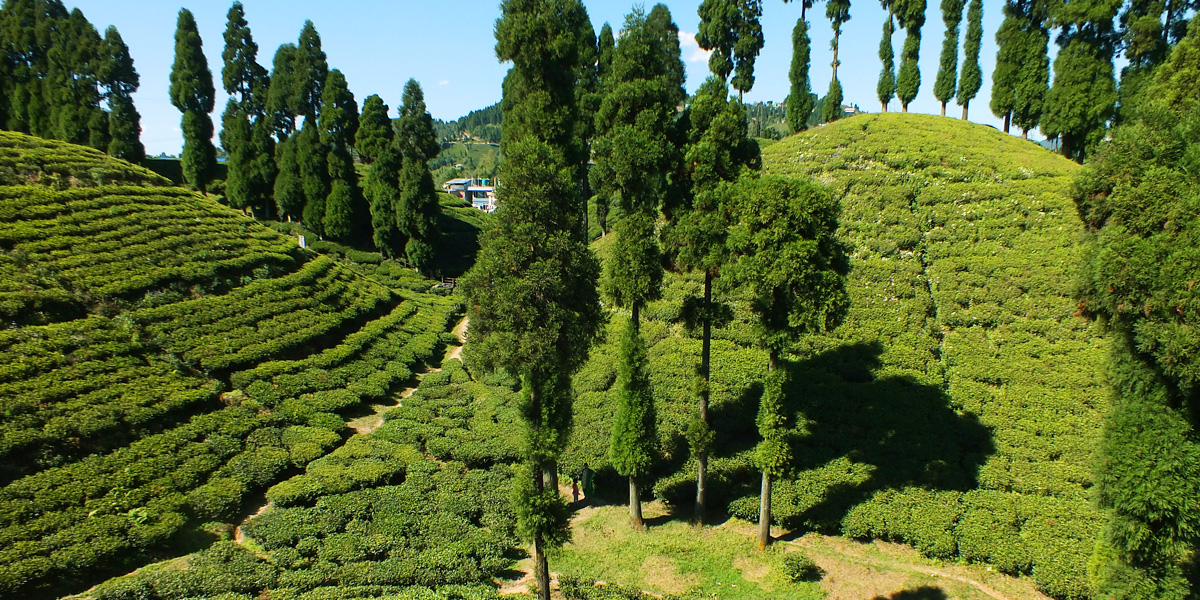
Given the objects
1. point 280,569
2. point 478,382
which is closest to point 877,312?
point 478,382

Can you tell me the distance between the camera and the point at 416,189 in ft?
144

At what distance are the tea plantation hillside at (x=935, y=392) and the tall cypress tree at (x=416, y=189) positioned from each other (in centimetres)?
2248

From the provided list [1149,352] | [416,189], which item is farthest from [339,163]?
[1149,352]

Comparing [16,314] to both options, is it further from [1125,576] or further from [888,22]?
[888,22]

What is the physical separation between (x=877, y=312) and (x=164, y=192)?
39394 millimetres

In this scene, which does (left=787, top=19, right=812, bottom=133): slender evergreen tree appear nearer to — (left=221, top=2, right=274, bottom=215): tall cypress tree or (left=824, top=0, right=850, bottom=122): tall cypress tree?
(left=824, top=0, right=850, bottom=122): tall cypress tree

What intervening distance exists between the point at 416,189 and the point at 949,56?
132 ft

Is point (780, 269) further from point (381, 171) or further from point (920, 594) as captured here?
point (381, 171)

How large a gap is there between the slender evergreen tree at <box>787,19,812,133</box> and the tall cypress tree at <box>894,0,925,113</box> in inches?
258

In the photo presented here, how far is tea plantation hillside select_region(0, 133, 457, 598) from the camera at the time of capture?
15.0 meters

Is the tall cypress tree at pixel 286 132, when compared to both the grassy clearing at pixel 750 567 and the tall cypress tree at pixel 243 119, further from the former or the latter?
the grassy clearing at pixel 750 567

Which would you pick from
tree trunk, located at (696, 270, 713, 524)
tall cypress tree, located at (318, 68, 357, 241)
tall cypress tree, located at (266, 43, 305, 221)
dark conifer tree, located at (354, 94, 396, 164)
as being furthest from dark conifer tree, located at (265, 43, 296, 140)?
tree trunk, located at (696, 270, 713, 524)

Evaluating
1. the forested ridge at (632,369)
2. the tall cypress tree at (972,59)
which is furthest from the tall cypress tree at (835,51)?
the forested ridge at (632,369)

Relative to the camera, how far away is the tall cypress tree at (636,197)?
17016 mm
